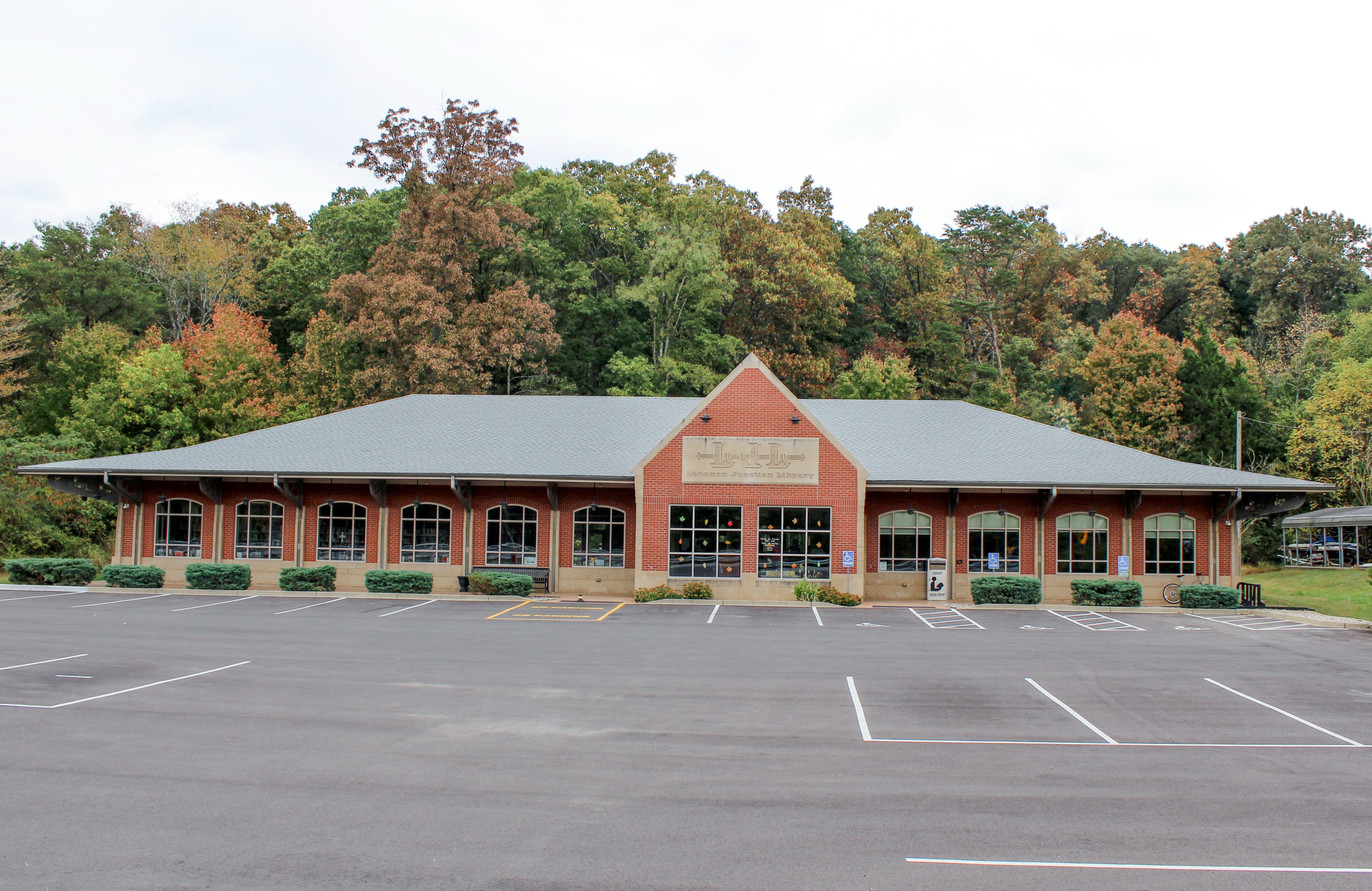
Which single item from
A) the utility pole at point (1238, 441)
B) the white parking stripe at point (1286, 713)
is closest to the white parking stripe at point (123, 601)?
the white parking stripe at point (1286, 713)

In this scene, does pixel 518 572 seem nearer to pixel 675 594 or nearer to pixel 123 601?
pixel 675 594

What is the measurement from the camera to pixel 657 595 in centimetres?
2719

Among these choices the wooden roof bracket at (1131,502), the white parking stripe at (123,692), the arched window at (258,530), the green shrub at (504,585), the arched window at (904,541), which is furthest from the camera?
the arched window at (258,530)

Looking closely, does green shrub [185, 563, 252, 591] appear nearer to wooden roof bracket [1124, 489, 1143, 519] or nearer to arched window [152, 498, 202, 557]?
arched window [152, 498, 202, 557]

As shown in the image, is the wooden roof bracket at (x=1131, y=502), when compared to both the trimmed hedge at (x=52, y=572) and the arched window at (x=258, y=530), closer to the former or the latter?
the arched window at (x=258, y=530)

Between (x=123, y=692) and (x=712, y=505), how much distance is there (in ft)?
55.5

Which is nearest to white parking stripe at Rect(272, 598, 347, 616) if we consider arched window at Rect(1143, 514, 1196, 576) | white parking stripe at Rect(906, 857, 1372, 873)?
white parking stripe at Rect(906, 857, 1372, 873)

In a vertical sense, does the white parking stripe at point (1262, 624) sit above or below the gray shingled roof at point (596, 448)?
below

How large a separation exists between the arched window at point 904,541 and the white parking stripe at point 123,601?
22097mm

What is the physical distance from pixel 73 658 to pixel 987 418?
29.0 metres

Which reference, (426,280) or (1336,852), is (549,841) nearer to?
(1336,852)

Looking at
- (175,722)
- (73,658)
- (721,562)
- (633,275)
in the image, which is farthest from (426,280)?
(175,722)

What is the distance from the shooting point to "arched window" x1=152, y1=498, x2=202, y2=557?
101 feet

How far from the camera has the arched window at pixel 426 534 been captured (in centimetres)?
3006
